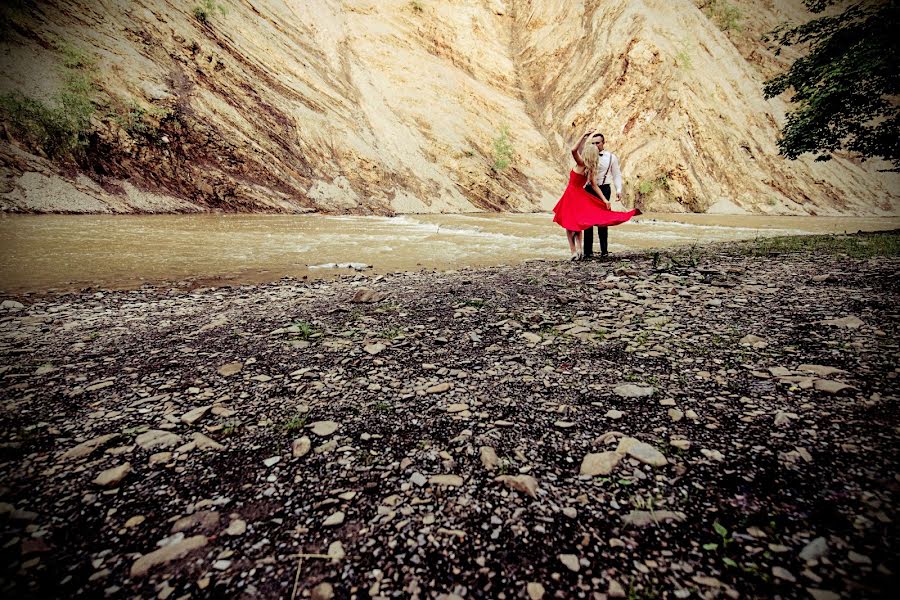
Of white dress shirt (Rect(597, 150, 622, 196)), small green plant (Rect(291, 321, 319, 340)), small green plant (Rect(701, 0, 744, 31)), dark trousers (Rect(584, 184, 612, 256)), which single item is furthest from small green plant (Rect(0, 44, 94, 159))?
small green plant (Rect(701, 0, 744, 31))

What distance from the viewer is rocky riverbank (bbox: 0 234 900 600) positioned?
155 cm

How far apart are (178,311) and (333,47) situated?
47494 millimetres

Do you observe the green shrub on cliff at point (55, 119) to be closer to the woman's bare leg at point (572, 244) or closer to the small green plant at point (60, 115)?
the small green plant at point (60, 115)

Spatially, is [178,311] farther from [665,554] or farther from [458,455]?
[665,554]

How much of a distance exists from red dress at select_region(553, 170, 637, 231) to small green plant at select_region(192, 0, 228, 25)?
37664mm

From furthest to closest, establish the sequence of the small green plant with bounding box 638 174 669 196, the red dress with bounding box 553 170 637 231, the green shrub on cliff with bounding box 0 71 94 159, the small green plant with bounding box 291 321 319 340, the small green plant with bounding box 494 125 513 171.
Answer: the small green plant with bounding box 494 125 513 171 → the small green plant with bounding box 638 174 669 196 → the green shrub on cliff with bounding box 0 71 94 159 → the red dress with bounding box 553 170 637 231 → the small green plant with bounding box 291 321 319 340

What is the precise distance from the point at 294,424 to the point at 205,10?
42004 mm

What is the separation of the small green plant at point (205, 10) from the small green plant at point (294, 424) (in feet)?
135

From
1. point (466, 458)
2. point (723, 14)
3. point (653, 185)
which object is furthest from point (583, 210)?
point (723, 14)

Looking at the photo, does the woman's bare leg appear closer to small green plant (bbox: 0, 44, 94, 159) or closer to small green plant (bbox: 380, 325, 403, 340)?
small green plant (bbox: 380, 325, 403, 340)

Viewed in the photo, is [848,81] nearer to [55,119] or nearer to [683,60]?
[55,119]

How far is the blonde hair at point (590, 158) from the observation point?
789cm

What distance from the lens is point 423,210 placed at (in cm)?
3578

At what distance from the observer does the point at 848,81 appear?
9844 millimetres
